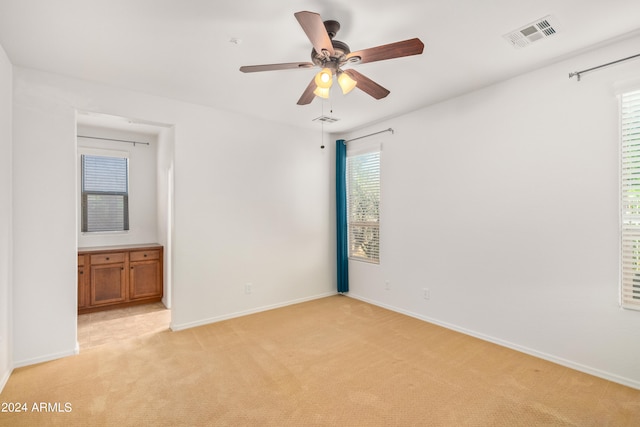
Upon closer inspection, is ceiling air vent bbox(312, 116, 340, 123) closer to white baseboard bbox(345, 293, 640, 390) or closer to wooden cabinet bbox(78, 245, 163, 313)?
white baseboard bbox(345, 293, 640, 390)

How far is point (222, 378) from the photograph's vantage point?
8.54 ft

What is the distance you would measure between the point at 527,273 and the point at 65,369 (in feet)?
14.3

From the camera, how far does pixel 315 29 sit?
1821mm

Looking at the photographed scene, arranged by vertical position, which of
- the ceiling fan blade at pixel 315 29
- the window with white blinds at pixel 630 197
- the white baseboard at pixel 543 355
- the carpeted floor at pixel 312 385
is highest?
the ceiling fan blade at pixel 315 29

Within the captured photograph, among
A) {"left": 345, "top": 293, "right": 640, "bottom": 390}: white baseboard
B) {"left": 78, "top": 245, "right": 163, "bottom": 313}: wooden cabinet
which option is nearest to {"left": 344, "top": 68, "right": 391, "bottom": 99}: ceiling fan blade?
{"left": 345, "top": 293, "right": 640, "bottom": 390}: white baseboard

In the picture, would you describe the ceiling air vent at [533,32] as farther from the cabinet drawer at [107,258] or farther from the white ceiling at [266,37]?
the cabinet drawer at [107,258]

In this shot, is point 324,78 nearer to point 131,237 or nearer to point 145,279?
point 145,279

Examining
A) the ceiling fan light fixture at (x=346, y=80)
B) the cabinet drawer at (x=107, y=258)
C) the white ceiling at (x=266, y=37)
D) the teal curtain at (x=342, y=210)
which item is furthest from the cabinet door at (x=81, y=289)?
the ceiling fan light fixture at (x=346, y=80)

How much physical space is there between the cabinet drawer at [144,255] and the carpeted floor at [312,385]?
1.59 m

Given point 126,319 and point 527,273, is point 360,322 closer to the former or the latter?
point 527,273

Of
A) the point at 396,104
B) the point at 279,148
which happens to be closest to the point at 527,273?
the point at 396,104

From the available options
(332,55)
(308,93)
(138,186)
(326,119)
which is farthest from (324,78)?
(138,186)

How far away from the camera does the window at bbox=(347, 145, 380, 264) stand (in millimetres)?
4691

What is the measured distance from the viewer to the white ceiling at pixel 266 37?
2062 millimetres
